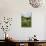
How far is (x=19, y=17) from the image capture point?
359 centimetres

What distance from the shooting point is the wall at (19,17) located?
3543mm

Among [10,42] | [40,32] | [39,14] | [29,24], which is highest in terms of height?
[39,14]

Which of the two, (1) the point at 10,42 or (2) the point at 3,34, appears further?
(2) the point at 3,34

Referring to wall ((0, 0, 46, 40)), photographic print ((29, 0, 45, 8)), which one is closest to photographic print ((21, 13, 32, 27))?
wall ((0, 0, 46, 40))

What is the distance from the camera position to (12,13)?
141 inches

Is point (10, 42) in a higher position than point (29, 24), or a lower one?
lower

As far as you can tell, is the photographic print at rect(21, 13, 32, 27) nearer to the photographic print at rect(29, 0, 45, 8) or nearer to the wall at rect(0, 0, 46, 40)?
the wall at rect(0, 0, 46, 40)

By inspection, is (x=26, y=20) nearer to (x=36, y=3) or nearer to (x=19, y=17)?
(x=19, y=17)

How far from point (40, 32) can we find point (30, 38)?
1.15ft

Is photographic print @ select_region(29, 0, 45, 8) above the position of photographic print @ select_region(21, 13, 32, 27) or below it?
above

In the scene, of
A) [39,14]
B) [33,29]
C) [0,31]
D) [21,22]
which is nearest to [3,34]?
[0,31]

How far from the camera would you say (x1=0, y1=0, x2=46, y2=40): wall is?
11.6ft

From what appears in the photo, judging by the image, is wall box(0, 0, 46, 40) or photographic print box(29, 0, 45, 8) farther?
photographic print box(29, 0, 45, 8)

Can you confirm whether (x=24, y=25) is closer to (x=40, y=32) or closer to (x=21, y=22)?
(x=21, y=22)
